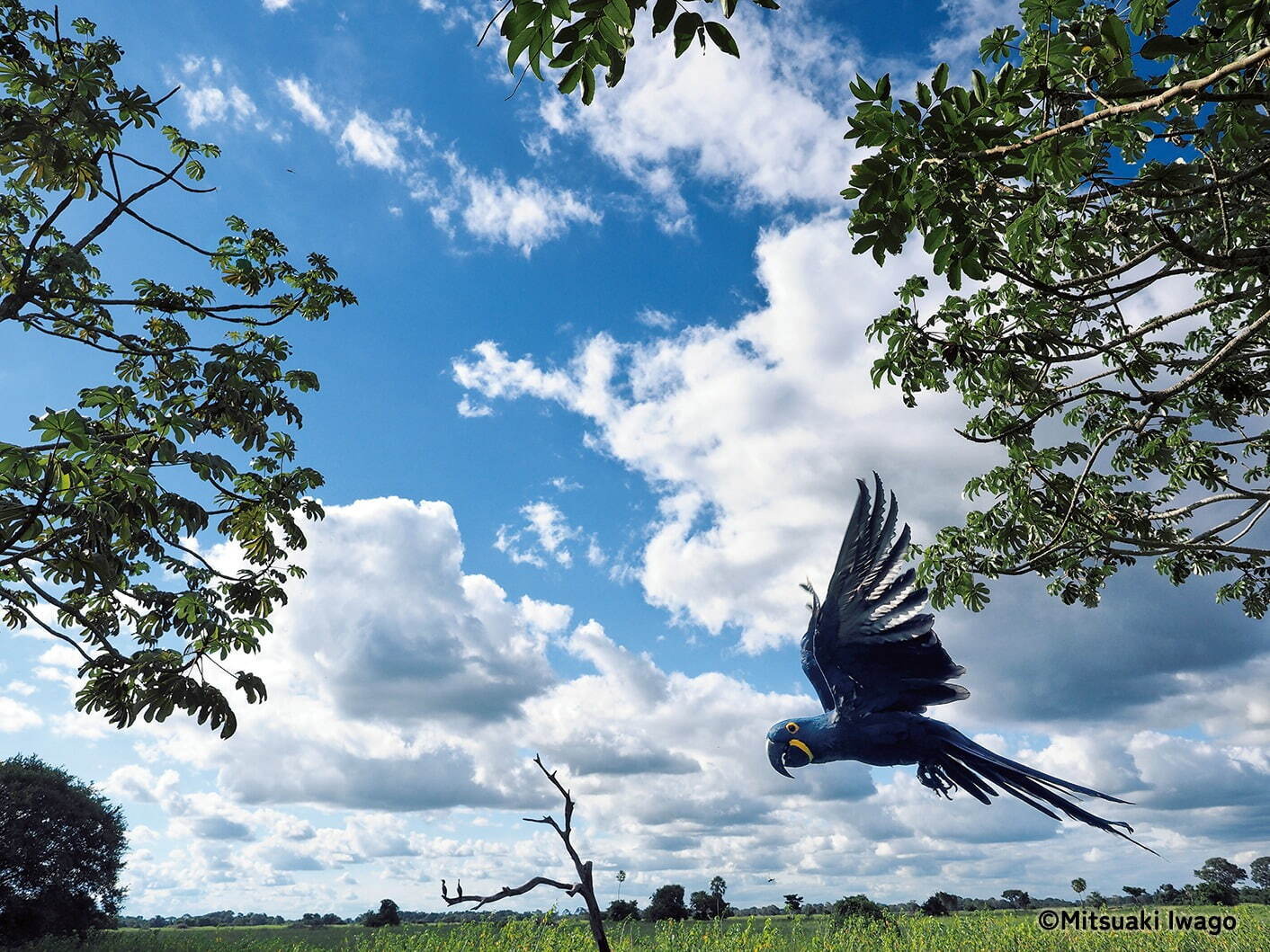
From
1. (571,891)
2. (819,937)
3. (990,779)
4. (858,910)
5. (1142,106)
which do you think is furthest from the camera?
(858,910)

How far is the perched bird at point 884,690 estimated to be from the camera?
8359mm

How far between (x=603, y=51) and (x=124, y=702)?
238 inches

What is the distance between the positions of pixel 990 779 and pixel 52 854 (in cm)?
2258

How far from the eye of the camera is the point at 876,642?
8609 millimetres

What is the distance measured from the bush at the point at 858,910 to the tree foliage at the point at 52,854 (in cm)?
1901

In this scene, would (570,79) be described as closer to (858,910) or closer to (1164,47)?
(1164,47)

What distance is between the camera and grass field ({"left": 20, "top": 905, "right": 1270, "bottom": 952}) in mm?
13250

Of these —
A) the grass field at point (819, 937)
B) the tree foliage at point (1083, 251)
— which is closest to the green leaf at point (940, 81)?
the tree foliage at point (1083, 251)

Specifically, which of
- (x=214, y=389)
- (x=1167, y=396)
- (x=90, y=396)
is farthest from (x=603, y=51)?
(x=1167, y=396)

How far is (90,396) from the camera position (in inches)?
214

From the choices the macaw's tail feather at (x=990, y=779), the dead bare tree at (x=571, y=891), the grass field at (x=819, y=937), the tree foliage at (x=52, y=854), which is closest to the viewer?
the dead bare tree at (x=571, y=891)

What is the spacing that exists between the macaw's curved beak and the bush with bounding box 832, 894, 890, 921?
898 cm

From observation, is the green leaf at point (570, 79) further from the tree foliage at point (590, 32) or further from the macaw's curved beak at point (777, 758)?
the macaw's curved beak at point (777, 758)

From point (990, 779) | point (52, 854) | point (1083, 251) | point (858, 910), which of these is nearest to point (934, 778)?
point (990, 779)
